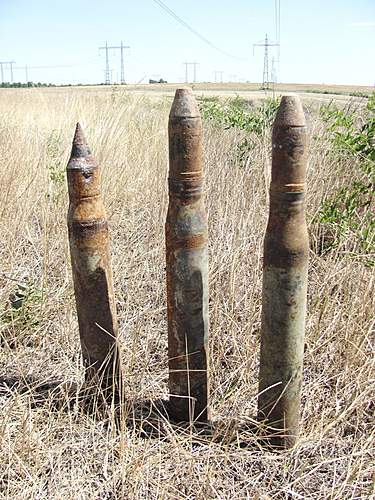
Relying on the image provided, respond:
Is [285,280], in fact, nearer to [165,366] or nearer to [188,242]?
[188,242]

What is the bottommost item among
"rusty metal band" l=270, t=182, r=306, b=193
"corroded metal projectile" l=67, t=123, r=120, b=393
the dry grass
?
the dry grass

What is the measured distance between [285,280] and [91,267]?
0.66m

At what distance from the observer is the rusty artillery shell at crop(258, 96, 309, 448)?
1342mm

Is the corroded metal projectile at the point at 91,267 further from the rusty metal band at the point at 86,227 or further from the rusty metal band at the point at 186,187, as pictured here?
the rusty metal band at the point at 186,187

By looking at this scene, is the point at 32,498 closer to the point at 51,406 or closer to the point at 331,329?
the point at 51,406

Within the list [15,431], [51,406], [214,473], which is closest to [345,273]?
[214,473]

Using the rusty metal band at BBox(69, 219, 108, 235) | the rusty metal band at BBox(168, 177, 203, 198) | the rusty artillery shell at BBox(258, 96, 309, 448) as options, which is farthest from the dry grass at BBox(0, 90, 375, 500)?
the rusty metal band at BBox(168, 177, 203, 198)

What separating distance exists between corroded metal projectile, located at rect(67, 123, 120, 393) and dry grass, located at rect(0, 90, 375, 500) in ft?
0.50

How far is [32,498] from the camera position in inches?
53.1

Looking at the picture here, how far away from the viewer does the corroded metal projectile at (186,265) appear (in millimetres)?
1411

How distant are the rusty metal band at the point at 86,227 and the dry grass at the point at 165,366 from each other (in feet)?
1.68

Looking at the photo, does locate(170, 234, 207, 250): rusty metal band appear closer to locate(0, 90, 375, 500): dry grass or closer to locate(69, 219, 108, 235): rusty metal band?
locate(69, 219, 108, 235): rusty metal band

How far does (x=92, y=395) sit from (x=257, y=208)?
1854 millimetres

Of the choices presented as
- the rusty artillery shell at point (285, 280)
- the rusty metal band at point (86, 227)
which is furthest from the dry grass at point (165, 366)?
the rusty metal band at point (86, 227)
